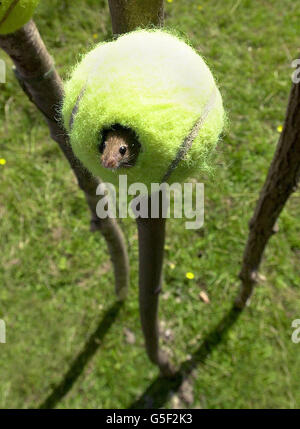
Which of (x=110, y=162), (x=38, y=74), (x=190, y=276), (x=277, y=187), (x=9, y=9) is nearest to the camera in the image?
(x=110, y=162)

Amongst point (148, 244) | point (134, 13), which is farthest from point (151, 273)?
point (134, 13)

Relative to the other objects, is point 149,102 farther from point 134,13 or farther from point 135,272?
point 135,272

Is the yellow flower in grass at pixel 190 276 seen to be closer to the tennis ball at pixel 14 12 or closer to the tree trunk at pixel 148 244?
the tree trunk at pixel 148 244

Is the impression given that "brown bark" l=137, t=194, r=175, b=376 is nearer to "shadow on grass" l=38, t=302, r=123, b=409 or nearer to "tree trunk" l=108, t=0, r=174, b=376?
"tree trunk" l=108, t=0, r=174, b=376

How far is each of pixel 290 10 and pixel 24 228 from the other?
2.90 metres

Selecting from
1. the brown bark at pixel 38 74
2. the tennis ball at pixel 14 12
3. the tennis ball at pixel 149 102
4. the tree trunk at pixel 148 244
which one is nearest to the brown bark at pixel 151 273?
the tree trunk at pixel 148 244

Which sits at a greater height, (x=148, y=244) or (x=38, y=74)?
(x=38, y=74)

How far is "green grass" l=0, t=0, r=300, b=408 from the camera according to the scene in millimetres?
1979

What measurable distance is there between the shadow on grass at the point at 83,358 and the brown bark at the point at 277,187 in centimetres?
83

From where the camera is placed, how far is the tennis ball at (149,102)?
587 mm

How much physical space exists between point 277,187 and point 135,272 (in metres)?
1.18

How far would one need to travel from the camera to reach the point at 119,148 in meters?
0.57

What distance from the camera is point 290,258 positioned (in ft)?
7.39

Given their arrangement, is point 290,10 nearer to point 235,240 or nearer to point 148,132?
point 235,240
